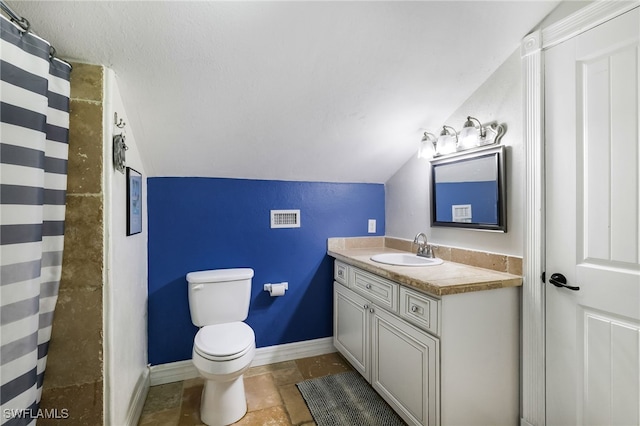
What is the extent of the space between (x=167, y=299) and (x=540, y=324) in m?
2.24

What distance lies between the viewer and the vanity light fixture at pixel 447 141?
1825 mm

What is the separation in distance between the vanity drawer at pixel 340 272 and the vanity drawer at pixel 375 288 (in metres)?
0.07

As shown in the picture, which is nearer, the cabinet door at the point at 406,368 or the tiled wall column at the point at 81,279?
the tiled wall column at the point at 81,279

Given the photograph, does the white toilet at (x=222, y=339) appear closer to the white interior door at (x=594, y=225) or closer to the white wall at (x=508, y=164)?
the white wall at (x=508, y=164)

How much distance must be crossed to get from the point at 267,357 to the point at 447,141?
2.05 m

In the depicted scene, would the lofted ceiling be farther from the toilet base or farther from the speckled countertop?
the toilet base

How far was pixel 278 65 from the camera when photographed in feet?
4.72

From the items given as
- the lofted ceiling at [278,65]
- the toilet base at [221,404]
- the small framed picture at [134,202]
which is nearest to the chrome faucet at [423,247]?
the lofted ceiling at [278,65]

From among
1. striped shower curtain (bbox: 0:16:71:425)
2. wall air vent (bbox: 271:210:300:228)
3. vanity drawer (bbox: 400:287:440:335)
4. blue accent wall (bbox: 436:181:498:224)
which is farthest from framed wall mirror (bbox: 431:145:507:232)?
striped shower curtain (bbox: 0:16:71:425)

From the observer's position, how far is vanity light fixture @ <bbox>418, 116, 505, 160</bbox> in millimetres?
1643

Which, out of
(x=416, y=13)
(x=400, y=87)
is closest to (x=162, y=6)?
(x=416, y=13)

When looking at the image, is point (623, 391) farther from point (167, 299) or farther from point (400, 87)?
point (167, 299)

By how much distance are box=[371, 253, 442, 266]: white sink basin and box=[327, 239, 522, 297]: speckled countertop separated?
59mm

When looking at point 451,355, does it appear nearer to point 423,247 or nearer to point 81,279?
point 423,247
